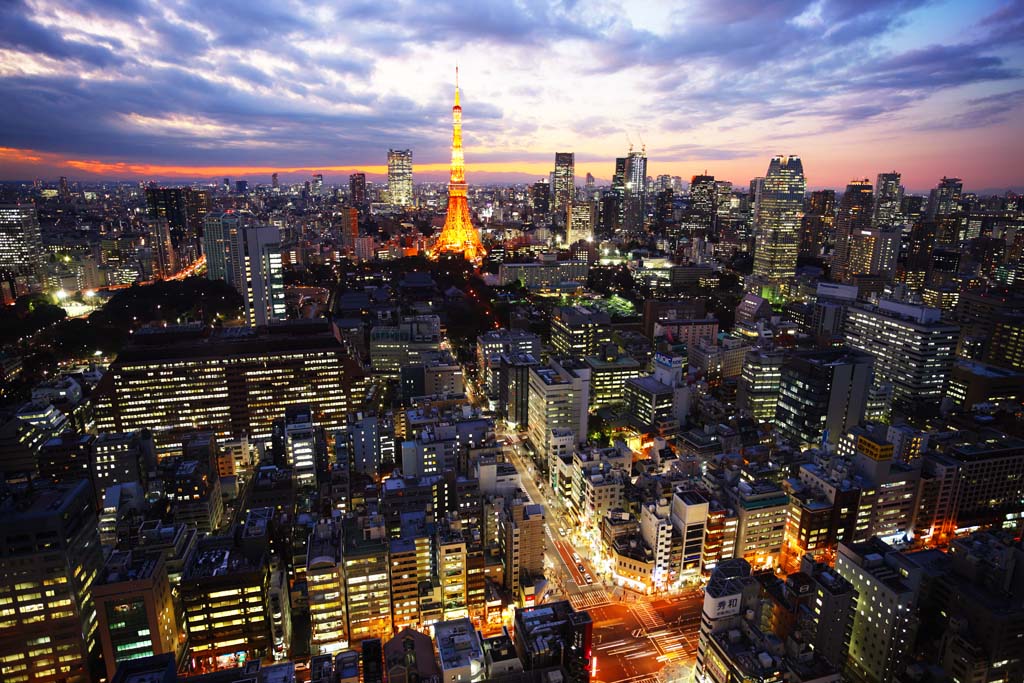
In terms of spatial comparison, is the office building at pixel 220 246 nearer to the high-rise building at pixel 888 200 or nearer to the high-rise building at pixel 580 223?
the high-rise building at pixel 580 223

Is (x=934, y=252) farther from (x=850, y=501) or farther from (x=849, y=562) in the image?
(x=849, y=562)

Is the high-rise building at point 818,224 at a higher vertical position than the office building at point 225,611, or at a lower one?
higher

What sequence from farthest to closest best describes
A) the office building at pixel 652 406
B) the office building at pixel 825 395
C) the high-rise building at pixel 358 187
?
1. the high-rise building at pixel 358 187
2. the office building at pixel 652 406
3. the office building at pixel 825 395

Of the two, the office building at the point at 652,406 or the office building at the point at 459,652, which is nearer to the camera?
the office building at the point at 459,652

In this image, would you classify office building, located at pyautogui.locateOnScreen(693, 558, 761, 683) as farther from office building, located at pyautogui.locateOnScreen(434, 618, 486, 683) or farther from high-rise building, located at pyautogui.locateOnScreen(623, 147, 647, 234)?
high-rise building, located at pyautogui.locateOnScreen(623, 147, 647, 234)

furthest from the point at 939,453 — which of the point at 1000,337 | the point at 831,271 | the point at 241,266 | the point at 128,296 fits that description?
the point at 128,296

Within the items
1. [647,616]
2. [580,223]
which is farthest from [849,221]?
[647,616]

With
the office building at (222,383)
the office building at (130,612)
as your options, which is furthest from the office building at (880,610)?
the office building at (222,383)
